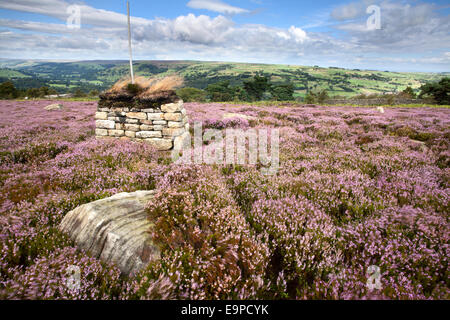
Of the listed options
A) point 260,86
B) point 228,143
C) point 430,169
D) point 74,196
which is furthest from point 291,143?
point 260,86

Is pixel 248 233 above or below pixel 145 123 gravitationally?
below

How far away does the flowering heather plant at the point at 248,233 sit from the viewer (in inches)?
78.0

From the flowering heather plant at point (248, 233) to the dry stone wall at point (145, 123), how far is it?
183cm

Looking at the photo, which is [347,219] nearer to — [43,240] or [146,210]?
[146,210]

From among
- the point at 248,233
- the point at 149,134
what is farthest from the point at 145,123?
the point at 248,233

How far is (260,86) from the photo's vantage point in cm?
6406

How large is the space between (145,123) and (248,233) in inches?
228

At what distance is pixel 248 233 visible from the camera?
2.59 m

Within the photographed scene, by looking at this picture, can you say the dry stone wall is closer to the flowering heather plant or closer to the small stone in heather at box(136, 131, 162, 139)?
the small stone in heather at box(136, 131, 162, 139)

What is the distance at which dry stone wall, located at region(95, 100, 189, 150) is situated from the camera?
22.8ft

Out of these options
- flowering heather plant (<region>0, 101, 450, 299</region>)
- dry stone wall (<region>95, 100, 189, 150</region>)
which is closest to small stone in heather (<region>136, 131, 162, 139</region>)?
dry stone wall (<region>95, 100, 189, 150</region>)

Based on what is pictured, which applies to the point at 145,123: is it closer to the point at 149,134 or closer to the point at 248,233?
the point at 149,134

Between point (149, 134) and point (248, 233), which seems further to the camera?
point (149, 134)
